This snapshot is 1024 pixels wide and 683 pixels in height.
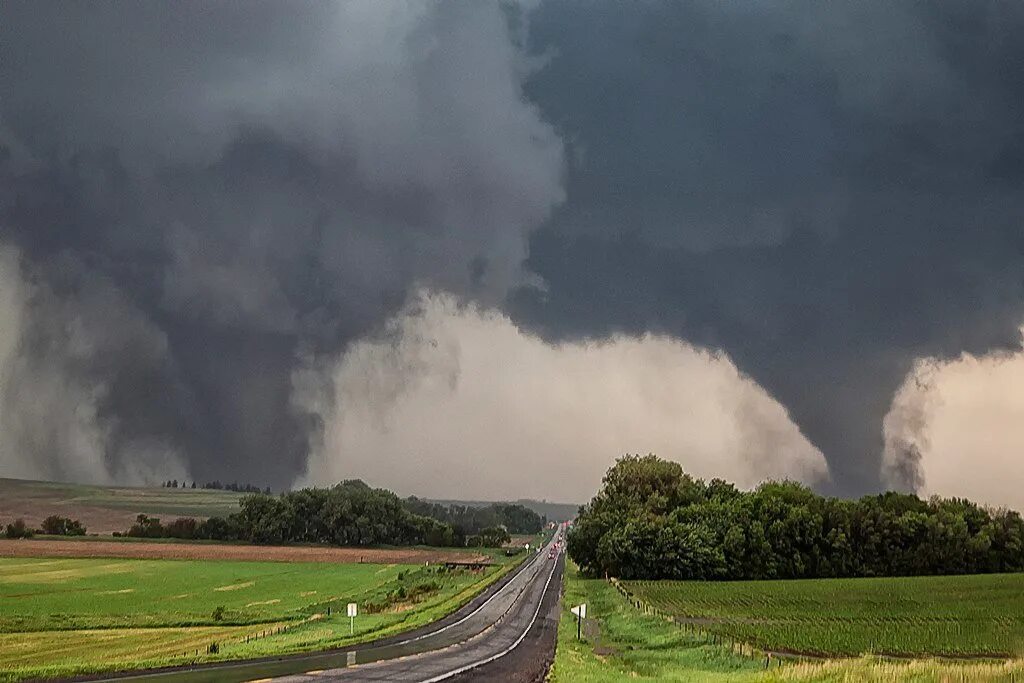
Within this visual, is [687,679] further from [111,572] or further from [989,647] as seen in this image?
[111,572]

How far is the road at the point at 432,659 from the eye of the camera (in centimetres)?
3541

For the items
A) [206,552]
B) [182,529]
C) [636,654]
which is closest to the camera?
[636,654]

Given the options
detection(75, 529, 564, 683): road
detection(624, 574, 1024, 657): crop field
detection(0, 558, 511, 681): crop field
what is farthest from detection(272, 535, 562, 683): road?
detection(624, 574, 1024, 657): crop field

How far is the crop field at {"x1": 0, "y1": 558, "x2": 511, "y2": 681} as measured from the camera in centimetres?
4920

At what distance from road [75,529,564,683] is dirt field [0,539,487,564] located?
297 ft

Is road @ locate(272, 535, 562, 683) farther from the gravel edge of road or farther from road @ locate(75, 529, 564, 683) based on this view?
the gravel edge of road

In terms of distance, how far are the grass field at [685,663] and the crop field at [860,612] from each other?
370 cm

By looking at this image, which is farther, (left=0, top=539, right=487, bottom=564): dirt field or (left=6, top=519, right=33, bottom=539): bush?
(left=6, top=519, right=33, bottom=539): bush

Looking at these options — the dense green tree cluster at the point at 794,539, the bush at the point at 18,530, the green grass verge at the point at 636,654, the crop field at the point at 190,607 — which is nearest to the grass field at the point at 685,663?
the green grass verge at the point at 636,654

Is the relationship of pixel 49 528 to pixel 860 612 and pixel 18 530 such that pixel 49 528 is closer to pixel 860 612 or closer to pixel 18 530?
pixel 18 530

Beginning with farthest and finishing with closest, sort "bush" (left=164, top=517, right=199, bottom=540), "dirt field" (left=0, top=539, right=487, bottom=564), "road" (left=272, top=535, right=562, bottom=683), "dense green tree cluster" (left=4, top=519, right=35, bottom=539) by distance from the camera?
"bush" (left=164, top=517, right=199, bottom=540), "dense green tree cluster" (left=4, top=519, right=35, bottom=539), "dirt field" (left=0, top=539, right=487, bottom=564), "road" (left=272, top=535, right=562, bottom=683)

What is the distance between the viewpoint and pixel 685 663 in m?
43.1

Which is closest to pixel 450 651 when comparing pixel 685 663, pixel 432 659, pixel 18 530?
pixel 432 659

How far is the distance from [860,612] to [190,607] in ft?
204
